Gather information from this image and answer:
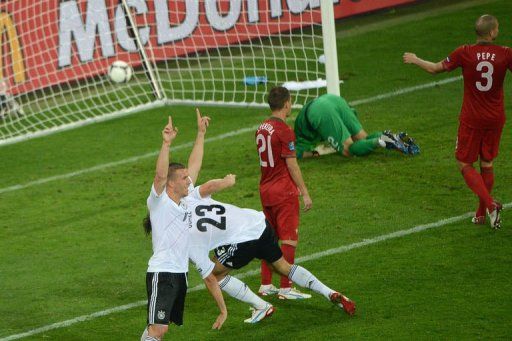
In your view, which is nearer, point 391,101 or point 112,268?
point 112,268

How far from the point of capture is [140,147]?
1530 centimetres

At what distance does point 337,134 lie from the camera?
13750 mm

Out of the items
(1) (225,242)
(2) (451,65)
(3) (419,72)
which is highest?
(2) (451,65)

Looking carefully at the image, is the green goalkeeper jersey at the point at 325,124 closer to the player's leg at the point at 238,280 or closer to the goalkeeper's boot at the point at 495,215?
the goalkeeper's boot at the point at 495,215

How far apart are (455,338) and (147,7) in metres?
10.2

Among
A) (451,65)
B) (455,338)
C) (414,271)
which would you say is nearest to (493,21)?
(451,65)

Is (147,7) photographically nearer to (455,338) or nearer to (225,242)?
(225,242)

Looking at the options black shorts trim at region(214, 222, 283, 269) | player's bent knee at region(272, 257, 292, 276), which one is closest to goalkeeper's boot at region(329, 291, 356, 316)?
player's bent knee at region(272, 257, 292, 276)

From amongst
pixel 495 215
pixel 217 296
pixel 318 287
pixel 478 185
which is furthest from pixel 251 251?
pixel 495 215

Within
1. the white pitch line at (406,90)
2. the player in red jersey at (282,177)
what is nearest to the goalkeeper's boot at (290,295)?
the player in red jersey at (282,177)

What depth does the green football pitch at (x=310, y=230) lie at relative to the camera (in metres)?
9.42

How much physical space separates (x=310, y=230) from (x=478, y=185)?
69.7 inches

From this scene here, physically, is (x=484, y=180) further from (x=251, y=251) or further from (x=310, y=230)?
(x=251, y=251)

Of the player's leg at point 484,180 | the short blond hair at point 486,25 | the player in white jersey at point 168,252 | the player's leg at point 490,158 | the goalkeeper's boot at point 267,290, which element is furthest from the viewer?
the player's leg at point 484,180
